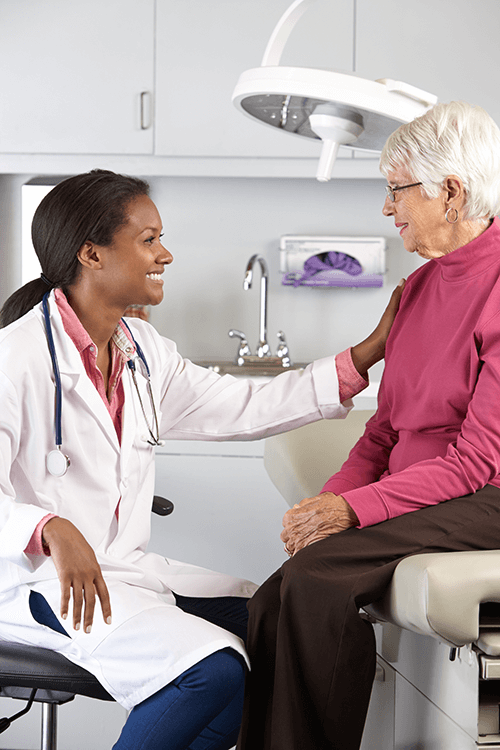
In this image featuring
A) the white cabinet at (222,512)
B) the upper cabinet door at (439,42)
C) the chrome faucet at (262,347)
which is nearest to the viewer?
the white cabinet at (222,512)

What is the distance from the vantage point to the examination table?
2.57ft

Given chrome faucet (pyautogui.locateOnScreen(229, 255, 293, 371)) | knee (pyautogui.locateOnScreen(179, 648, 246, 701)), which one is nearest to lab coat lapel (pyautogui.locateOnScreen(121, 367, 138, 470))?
knee (pyautogui.locateOnScreen(179, 648, 246, 701))

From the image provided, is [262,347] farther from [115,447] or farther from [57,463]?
[57,463]

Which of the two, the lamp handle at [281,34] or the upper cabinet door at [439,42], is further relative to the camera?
the upper cabinet door at [439,42]

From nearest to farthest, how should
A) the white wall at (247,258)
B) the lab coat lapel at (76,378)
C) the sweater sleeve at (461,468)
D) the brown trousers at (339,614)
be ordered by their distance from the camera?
the brown trousers at (339,614)
the sweater sleeve at (461,468)
the lab coat lapel at (76,378)
the white wall at (247,258)

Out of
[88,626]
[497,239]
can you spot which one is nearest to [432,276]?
[497,239]

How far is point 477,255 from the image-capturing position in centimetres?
114

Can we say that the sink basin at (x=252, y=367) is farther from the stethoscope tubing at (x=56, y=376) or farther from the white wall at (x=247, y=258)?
Result: the stethoscope tubing at (x=56, y=376)

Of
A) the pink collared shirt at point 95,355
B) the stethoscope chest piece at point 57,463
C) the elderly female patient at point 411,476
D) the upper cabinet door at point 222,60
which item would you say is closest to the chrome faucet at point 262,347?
the upper cabinet door at point 222,60

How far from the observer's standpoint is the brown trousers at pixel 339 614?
93 centimetres

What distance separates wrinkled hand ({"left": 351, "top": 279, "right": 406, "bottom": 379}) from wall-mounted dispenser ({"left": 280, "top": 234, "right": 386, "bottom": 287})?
162 centimetres

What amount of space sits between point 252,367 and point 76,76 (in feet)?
4.03

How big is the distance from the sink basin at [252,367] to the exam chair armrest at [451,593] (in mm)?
1941

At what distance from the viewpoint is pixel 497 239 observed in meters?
1.15
